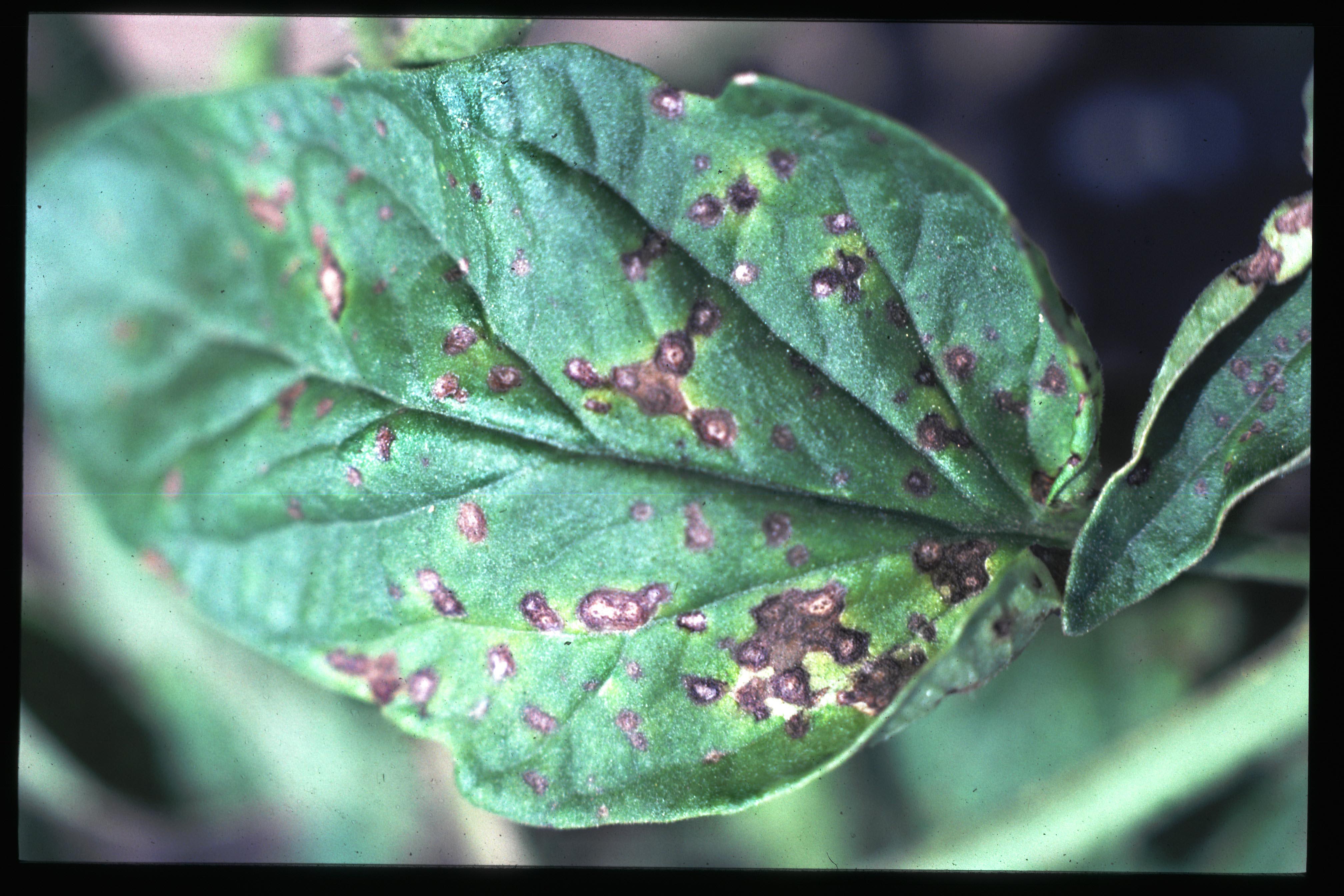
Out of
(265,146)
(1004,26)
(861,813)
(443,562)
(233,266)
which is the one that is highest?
(1004,26)

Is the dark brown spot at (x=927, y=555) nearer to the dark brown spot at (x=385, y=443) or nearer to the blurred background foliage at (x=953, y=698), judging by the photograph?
the blurred background foliage at (x=953, y=698)

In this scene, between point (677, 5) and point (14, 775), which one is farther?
point (14, 775)

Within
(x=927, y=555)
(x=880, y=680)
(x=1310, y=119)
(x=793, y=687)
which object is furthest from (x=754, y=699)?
(x=1310, y=119)

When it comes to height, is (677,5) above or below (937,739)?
above

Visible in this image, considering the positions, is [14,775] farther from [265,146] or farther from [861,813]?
[861,813]

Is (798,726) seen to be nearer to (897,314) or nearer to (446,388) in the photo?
(897,314)

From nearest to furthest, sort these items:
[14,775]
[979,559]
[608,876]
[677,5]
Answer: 1. [979,559]
2. [677,5]
3. [608,876]
4. [14,775]

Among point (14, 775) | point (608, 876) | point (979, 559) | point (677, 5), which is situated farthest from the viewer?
point (14, 775)

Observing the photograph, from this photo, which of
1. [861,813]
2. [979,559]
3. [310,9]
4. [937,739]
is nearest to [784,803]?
[861,813]
